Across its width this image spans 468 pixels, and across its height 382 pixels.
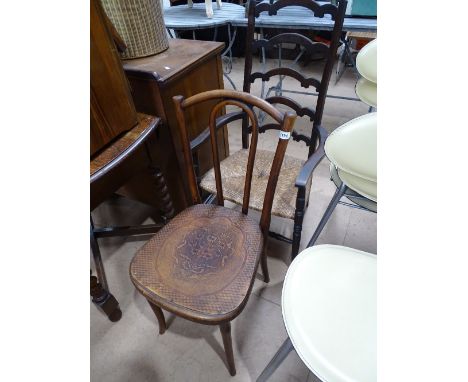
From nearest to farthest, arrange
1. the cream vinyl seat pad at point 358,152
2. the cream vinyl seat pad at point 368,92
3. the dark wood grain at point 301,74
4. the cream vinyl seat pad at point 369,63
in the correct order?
the cream vinyl seat pad at point 358,152, the cream vinyl seat pad at point 369,63, the cream vinyl seat pad at point 368,92, the dark wood grain at point 301,74

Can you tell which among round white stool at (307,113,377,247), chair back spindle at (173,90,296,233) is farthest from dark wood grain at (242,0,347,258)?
round white stool at (307,113,377,247)

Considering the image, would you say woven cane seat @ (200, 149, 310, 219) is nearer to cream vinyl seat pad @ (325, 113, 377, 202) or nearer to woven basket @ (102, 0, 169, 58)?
cream vinyl seat pad @ (325, 113, 377, 202)

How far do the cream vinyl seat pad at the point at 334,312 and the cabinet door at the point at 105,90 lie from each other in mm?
680

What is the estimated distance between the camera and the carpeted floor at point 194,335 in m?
1.12

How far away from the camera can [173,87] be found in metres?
1.14

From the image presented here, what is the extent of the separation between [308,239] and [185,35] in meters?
2.69

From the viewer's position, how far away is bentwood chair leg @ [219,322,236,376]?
0.94 m

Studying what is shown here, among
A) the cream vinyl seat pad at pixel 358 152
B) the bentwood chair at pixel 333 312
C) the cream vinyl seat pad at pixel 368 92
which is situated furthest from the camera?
the cream vinyl seat pad at pixel 368 92

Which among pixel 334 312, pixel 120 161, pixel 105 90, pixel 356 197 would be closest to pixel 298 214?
pixel 356 197

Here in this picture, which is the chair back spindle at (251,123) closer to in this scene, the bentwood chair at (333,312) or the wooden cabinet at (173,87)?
the wooden cabinet at (173,87)

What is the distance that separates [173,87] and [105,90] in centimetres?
38

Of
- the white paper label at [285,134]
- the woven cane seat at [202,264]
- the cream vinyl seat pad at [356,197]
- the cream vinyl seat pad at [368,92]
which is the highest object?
the cream vinyl seat pad at [368,92]

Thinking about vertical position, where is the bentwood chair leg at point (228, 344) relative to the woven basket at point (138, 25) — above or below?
below

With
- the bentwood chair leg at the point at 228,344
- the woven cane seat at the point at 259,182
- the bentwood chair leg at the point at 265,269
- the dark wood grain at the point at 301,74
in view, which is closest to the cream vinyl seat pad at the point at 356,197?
the dark wood grain at the point at 301,74
